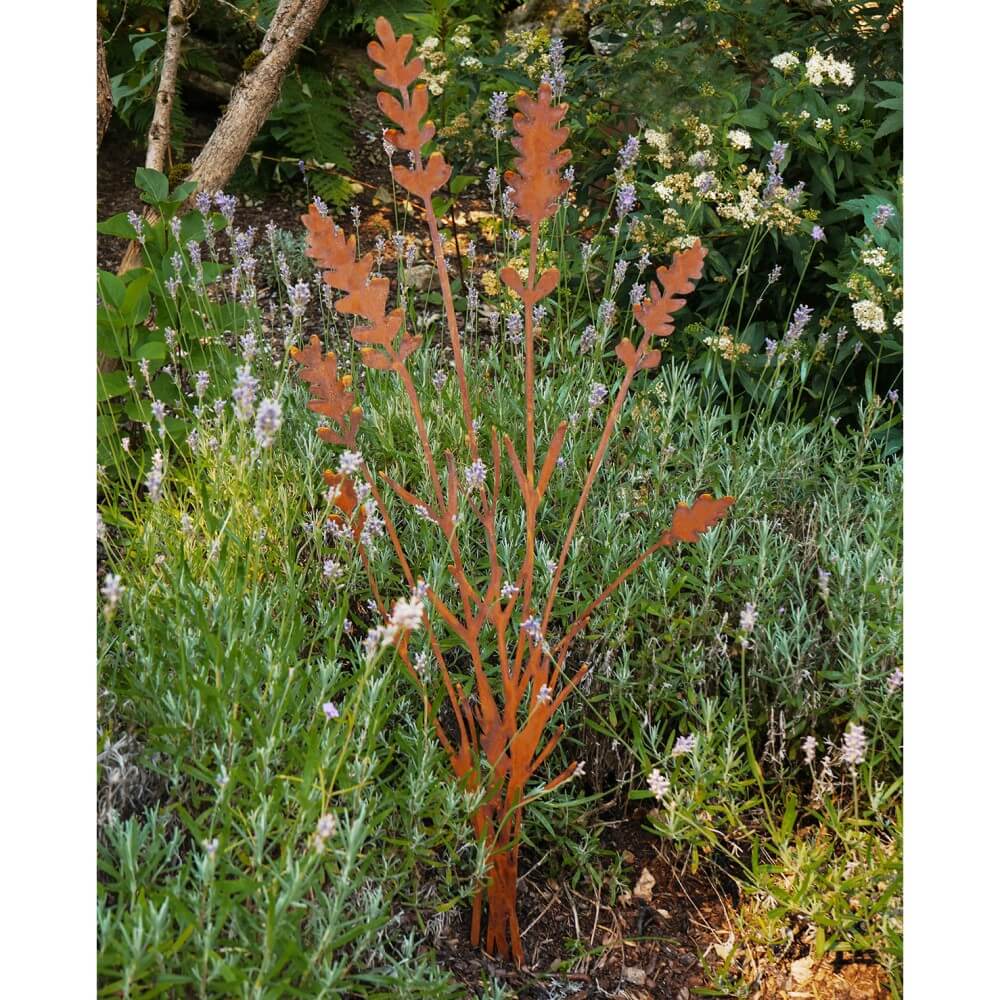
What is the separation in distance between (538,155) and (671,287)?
263 mm

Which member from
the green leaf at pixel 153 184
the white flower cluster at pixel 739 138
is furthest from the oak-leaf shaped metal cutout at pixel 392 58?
the white flower cluster at pixel 739 138

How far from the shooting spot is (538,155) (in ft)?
4.90

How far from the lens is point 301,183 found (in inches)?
206

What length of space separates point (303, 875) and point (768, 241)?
259 centimetres

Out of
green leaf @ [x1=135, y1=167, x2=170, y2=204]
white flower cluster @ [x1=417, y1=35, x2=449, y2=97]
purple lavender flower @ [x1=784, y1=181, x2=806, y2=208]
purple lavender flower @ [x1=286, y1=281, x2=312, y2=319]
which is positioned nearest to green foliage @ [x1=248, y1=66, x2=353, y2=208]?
white flower cluster @ [x1=417, y1=35, x2=449, y2=97]

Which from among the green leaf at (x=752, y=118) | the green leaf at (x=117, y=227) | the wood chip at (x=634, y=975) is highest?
the green leaf at (x=752, y=118)

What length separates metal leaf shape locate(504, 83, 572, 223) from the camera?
1.48 m

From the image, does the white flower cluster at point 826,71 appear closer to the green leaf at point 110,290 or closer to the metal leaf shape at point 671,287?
the metal leaf shape at point 671,287

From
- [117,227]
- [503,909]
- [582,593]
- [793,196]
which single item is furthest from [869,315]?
[117,227]

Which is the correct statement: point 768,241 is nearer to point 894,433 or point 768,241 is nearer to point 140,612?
point 894,433

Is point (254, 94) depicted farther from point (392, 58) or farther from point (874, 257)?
point (392, 58)

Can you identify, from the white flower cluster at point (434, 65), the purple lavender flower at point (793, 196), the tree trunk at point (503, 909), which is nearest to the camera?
the tree trunk at point (503, 909)

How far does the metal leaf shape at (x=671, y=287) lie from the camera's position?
1518 millimetres

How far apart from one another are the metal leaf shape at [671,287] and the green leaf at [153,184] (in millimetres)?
1903
